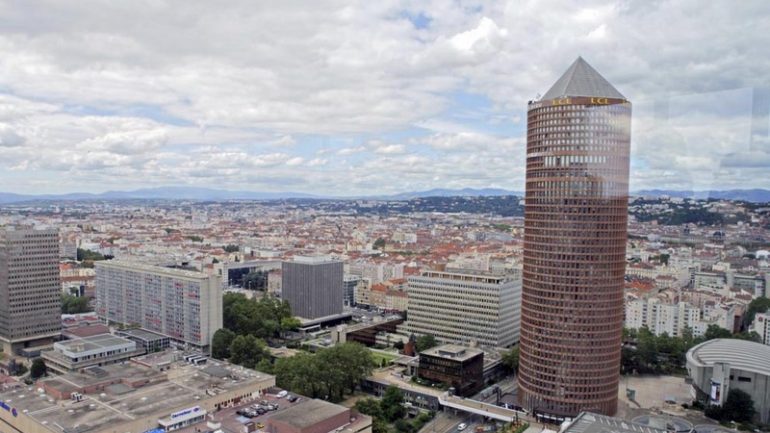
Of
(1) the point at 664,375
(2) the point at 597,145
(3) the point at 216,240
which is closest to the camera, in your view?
(2) the point at 597,145

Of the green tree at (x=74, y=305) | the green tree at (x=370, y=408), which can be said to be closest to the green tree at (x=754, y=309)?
the green tree at (x=370, y=408)

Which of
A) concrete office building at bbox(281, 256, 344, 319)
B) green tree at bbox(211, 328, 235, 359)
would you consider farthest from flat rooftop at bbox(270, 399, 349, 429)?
concrete office building at bbox(281, 256, 344, 319)

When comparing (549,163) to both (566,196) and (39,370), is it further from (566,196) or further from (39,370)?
(39,370)

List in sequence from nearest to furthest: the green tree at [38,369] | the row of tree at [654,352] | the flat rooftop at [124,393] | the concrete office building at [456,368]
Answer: the flat rooftop at [124,393]
the concrete office building at [456,368]
the green tree at [38,369]
the row of tree at [654,352]

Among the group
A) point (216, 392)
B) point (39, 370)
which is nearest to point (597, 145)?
point (216, 392)

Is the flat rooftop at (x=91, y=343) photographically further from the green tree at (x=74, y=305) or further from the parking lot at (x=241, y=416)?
the green tree at (x=74, y=305)

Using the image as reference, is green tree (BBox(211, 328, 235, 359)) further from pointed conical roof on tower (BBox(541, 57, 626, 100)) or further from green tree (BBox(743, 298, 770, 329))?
green tree (BBox(743, 298, 770, 329))
